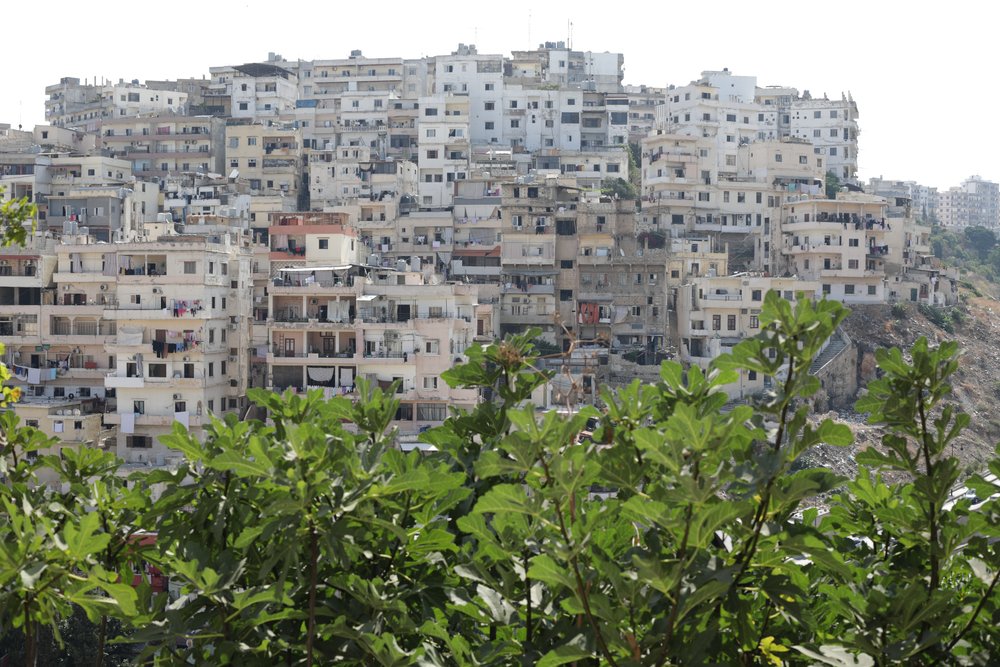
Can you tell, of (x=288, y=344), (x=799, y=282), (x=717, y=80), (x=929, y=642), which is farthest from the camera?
(x=717, y=80)

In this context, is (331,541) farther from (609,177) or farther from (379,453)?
(609,177)

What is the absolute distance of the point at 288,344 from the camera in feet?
111

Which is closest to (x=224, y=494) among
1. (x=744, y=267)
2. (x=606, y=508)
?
(x=606, y=508)

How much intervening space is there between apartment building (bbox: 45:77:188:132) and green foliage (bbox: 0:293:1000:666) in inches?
2361

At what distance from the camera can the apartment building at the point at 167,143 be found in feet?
191

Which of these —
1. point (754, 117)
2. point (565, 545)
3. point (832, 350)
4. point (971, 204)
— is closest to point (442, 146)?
point (754, 117)

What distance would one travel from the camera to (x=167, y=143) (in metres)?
59.0

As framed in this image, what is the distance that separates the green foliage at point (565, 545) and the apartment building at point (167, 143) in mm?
54614

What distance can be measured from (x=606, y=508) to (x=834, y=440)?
2.80 ft

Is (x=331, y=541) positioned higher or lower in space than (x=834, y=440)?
lower

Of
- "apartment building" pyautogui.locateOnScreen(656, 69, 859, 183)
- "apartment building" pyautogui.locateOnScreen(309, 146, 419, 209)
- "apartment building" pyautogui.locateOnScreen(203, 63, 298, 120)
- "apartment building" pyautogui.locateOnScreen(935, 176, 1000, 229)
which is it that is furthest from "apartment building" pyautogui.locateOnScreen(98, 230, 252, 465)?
"apartment building" pyautogui.locateOnScreen(935, 176, 1000, 229)

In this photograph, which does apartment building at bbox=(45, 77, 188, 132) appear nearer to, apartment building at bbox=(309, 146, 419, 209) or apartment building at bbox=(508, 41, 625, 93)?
apartment building at bbox=(309, 146, 419, 209)

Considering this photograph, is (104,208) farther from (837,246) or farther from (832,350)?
(837,246)

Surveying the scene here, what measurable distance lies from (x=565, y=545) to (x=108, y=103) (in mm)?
67678
